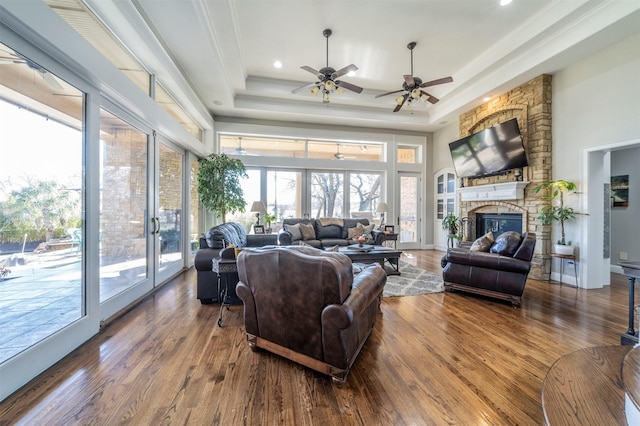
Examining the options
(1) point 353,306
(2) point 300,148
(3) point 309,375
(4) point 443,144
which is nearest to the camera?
(1) point 353,306

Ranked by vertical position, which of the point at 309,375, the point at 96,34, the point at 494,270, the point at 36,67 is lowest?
the point at 309,375

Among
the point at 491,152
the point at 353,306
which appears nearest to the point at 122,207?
the point at 353,306

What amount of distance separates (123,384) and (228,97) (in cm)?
503

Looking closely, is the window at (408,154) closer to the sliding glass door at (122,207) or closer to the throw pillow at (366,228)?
the throw pillow at (366,228)

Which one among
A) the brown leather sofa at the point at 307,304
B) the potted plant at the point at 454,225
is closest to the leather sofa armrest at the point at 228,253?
the brown leather sofa at the point at 307,304

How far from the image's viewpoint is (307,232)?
5.70 m

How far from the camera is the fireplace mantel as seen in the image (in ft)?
15.4

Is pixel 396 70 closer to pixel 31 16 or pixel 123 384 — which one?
pixel 31 16

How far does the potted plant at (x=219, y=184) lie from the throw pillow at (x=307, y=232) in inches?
59.5

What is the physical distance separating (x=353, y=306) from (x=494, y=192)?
5.05 meters

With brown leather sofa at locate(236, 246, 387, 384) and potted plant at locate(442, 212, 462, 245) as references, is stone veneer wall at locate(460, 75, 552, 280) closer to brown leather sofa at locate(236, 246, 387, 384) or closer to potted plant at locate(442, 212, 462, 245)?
potted plant at locate(442, 212, 462, 245)

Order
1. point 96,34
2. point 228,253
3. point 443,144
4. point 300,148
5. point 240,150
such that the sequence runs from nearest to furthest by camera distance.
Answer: point 96,34
point 228,253
point 240,150
point 300,148
point 443,144

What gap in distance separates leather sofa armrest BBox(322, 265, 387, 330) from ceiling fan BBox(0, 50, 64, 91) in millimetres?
2690

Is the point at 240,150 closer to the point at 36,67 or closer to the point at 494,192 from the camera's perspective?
the point at 36,67
